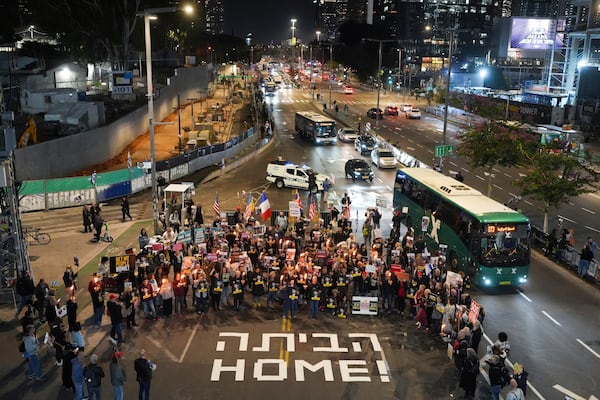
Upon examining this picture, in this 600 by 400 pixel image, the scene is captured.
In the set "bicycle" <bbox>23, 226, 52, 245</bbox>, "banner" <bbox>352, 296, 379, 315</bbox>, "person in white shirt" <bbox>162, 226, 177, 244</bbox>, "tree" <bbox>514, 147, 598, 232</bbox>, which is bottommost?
"bicycle" <bbox>23, 226, 52, 245</bbox>

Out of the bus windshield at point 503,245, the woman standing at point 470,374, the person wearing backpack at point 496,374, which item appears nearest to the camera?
the person wearing backpack at point 496,374

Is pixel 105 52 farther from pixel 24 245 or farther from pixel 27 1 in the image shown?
pixel 24 245

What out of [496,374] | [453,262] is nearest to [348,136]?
[453,262]

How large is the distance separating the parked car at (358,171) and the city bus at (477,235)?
45.5ft

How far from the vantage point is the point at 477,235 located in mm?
21062

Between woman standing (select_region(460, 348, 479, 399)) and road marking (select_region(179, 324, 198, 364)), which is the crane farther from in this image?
woman standing (select_region(460, 348, 479, 399))

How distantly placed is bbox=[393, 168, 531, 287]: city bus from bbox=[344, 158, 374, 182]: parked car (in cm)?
1387

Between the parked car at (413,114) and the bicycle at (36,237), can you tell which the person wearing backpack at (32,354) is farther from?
the parked car at (413,114)

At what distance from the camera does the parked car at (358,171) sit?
39969 millimetres

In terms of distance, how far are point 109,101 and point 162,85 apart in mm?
21876

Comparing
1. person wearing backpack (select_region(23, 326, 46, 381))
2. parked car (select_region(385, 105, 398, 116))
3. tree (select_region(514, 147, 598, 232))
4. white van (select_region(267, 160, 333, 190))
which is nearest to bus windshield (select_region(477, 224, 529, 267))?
tree (select_region(514, 147, 598, 232))

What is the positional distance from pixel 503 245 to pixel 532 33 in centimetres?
7124

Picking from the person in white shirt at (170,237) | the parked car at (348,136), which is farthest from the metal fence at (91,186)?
the parked car at (348,136)

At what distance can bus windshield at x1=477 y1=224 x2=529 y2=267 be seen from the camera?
68.5 ft
